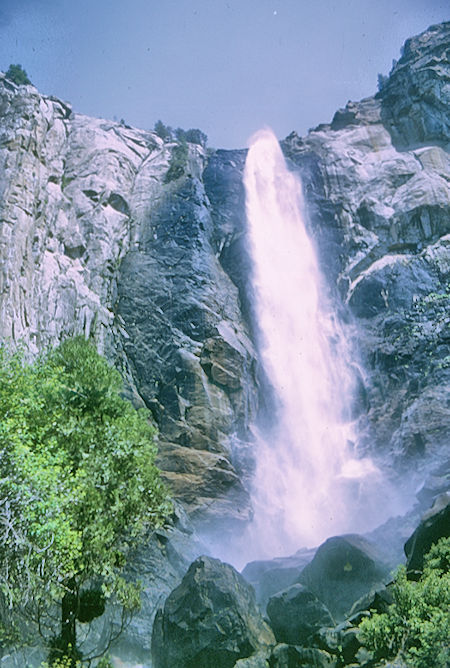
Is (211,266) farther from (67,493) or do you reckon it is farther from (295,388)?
(67,493)

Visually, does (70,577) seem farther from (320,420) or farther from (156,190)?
(156,190)

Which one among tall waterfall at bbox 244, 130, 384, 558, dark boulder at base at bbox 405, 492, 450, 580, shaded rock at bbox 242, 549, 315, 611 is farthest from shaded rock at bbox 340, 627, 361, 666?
tall waterfall at bbox 244, 130, 384, 558

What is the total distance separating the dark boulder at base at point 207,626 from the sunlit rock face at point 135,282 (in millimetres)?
13312

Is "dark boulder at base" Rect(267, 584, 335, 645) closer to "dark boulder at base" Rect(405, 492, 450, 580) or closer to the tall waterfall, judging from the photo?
"dark boulder at base" Rect(405, 492, 450, 580)

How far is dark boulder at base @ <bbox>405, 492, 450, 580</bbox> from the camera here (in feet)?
58.7

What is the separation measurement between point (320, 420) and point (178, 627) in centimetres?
2859

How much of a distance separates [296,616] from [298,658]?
8.40 feet

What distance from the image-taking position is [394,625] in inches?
559

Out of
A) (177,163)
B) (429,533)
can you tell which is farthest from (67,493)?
(177,163)

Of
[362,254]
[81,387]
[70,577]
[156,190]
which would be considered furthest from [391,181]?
[70,577]

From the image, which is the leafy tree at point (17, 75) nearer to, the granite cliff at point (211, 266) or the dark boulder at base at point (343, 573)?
the granite cliff at point (211, 266)

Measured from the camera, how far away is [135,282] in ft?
139

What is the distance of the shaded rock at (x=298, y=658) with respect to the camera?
15.0m

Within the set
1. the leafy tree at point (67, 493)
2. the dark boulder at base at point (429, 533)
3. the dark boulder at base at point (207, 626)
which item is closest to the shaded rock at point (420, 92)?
the dark boulder at base at point (429, 533)
